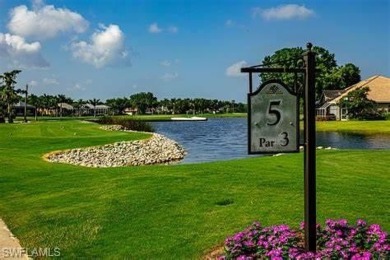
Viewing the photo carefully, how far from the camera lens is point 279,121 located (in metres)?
5.53

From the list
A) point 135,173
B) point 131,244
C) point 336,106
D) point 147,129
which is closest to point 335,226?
point 131,244

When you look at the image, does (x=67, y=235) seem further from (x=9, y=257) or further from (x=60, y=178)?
(x=60, y=178)

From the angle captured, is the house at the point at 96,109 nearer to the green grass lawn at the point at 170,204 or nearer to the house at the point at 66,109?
the house at the point at 66,109

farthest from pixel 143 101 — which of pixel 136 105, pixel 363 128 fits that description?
pixel 363 128

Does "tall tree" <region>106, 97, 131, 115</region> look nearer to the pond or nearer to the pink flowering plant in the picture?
the pond

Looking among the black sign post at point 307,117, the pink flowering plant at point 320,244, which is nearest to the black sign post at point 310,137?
the black sign post at point 307,117

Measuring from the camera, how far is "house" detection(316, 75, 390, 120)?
77.8 m

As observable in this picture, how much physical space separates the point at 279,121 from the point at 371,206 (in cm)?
429

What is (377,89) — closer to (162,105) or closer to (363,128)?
(363,128)

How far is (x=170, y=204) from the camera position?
9695 mm

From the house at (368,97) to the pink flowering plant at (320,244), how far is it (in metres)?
71.6

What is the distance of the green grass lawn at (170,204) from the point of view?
7677mm

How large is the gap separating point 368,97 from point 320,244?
3017 inches

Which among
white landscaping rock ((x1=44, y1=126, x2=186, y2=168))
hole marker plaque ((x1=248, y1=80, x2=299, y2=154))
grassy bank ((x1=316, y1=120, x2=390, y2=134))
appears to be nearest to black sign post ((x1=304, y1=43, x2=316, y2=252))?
hole marker plaque ((x1=248, y1=80, x2=299, y2=154))
